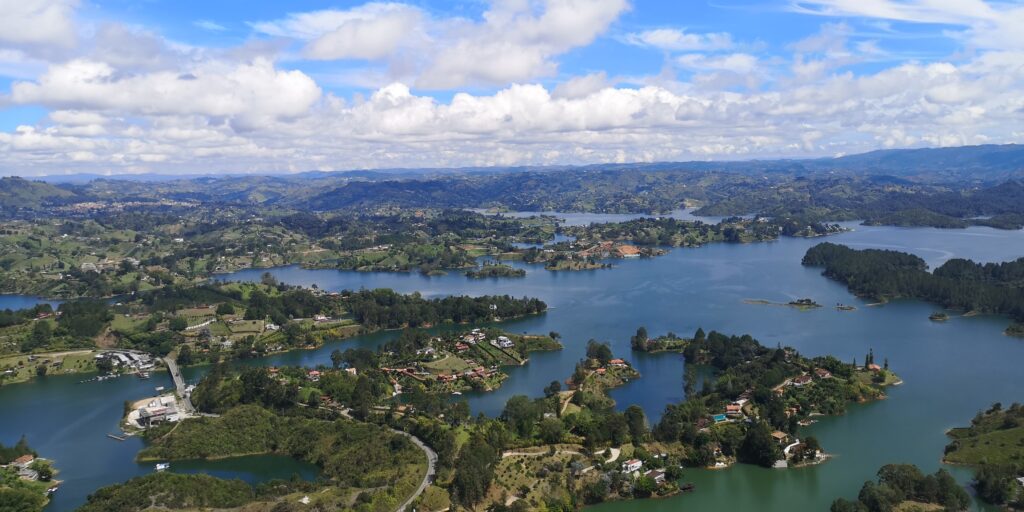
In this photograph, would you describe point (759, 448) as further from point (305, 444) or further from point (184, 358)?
point (184, 358)

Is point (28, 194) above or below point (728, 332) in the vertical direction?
above

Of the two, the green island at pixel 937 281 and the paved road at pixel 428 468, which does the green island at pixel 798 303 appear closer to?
the green island at pixel 937 281

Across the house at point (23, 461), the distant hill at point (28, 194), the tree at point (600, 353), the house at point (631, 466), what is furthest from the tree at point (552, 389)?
the distant hill at point (28, 194)

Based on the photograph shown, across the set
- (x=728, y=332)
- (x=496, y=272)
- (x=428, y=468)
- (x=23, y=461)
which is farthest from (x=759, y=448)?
(x=496, y=272)

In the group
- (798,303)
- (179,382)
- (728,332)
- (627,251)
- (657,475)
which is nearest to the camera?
(657,475)

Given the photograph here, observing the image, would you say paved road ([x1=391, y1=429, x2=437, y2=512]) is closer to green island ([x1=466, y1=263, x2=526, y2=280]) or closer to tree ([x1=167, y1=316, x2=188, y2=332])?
tree ([x1=167, y1=316, x2=188, y2=332])

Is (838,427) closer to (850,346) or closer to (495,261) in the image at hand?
(850,346)
